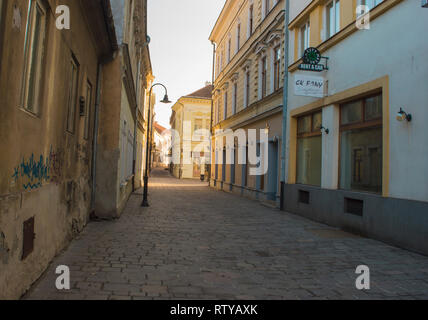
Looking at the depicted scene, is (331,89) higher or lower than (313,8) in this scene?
lower

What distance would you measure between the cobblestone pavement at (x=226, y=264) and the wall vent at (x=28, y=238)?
439 millimetres

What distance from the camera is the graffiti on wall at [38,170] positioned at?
3559mm

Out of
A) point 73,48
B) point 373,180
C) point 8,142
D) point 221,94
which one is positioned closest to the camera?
point 8,142

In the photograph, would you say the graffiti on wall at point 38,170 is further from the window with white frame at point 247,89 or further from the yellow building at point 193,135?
the yellow building at point 193,135

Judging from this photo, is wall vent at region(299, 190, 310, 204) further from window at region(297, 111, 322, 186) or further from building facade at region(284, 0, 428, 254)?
window at region(297, 111, 322, 186)

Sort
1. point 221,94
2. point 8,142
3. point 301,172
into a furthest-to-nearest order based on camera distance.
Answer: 1. point 221,94
2. point 301,172
3. point 8,142

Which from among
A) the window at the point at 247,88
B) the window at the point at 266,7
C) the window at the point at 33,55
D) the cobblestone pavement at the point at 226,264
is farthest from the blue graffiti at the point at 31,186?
the window at the point at 247,88

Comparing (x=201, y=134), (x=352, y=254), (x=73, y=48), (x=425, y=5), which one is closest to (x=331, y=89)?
(x=425, y=5)

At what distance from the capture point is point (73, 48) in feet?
18.8

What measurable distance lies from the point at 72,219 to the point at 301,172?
26.0 ft

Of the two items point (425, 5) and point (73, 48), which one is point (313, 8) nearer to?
point (425, 5)

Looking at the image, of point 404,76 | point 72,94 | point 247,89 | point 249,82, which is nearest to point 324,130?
point 404,76

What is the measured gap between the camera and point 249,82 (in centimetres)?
1842

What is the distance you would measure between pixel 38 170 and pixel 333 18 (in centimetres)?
926
